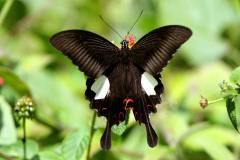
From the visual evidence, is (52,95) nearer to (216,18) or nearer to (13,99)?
(13,99)

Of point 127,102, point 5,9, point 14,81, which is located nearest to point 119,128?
point 127,102

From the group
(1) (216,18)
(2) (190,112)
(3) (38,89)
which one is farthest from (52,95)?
(1) (216,18)

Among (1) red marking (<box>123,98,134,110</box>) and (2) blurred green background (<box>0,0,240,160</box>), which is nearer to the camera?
(1) red marking (<box>123,98,134,110</box>)

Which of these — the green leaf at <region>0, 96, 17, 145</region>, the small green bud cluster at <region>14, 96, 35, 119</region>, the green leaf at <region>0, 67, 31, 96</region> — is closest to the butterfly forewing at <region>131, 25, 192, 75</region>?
the small green bud cluster at <region>14, 96, 35, 119</region>

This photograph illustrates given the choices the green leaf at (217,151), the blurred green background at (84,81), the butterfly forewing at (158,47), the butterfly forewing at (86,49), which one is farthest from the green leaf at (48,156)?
the green leaf at (217,151)

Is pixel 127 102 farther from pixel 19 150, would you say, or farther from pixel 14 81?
pixel 14 81

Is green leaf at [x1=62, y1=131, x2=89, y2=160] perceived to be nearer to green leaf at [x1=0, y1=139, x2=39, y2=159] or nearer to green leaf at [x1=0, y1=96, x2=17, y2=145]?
green leaf at [x1=0, y1=139, x2=39, y2=159]

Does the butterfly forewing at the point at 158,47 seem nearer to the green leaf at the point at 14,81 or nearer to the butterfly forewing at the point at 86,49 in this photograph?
the butterfly forewing at the point at 86,49
